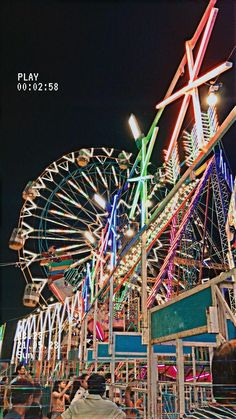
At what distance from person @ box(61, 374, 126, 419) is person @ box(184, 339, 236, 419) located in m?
1.03

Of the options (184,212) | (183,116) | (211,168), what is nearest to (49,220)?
(184,212)

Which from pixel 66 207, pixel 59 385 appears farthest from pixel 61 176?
pixel 59 385

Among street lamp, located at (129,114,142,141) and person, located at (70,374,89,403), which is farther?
street lamp, located at (129,114,142,141)

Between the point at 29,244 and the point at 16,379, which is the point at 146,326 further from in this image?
the point at 29,244

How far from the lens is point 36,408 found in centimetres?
363

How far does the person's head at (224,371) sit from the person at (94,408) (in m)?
1.05

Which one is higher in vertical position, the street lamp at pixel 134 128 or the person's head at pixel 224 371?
the street lamp at pixel 134 128

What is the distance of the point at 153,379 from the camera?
5102 mm

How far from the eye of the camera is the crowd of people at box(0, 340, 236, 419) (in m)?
1.67

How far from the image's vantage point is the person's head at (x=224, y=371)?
1.77 metres

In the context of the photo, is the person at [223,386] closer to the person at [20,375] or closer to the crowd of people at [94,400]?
the crowd of people at [94,400]
